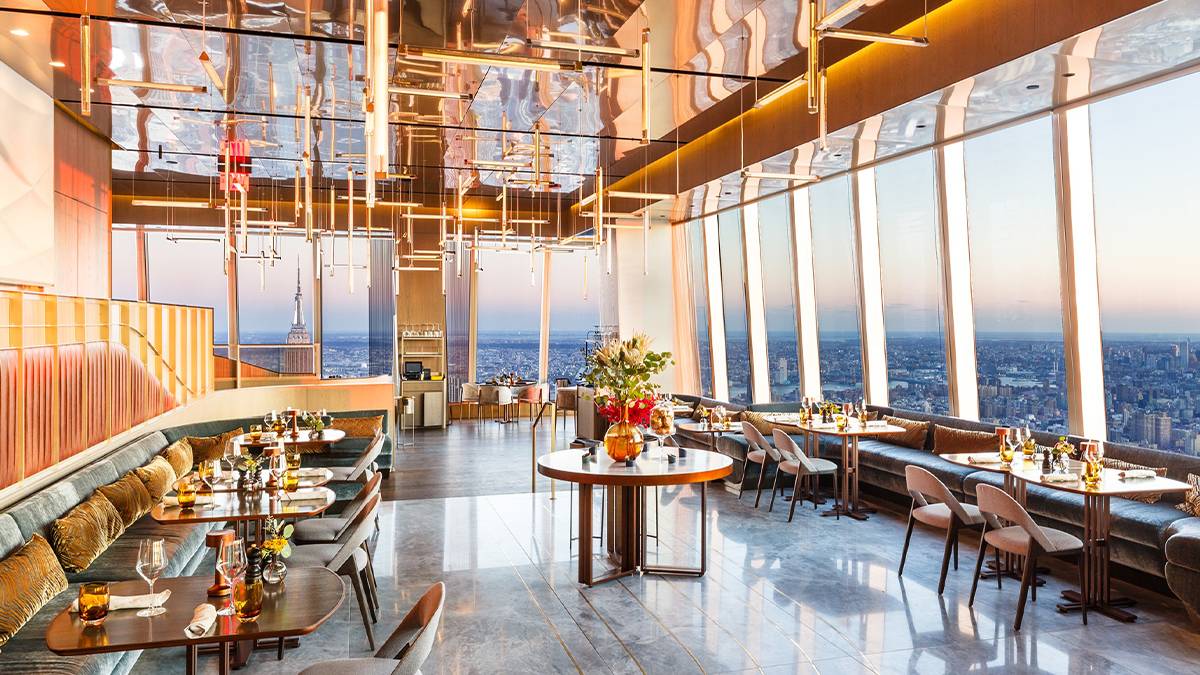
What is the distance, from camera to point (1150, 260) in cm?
682

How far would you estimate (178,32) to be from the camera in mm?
5941

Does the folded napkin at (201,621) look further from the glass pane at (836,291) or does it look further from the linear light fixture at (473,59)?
the glass pane at (836,291)

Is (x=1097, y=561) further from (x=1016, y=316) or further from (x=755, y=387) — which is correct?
(x=755, y=387)

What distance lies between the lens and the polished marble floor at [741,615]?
445cm

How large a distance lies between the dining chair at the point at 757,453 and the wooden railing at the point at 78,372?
20.5ft

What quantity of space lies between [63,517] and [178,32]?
352 cm

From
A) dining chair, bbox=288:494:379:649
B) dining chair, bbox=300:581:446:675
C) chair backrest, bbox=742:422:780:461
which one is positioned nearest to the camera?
dining chair, bbox=300:581:446:675

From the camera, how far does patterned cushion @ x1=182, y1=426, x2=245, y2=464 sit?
8.67 meters

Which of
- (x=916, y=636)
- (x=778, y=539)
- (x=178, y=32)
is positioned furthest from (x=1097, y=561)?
(x=178, y=32)

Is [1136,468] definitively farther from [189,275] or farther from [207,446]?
[189,275]

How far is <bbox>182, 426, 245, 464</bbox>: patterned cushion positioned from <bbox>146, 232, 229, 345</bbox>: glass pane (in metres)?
8.13

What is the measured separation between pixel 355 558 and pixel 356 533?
0.41 metres

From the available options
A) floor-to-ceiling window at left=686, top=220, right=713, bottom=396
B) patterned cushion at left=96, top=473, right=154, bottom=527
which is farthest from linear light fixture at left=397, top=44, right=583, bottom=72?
floor-to-ceiling window at left=686, top=220, right=713, bottom=396

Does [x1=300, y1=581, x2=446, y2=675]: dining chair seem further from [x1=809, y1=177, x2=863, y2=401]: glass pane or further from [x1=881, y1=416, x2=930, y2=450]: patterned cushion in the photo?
[x1=809, y1=177, x2=863, y2=401]: glass pane
